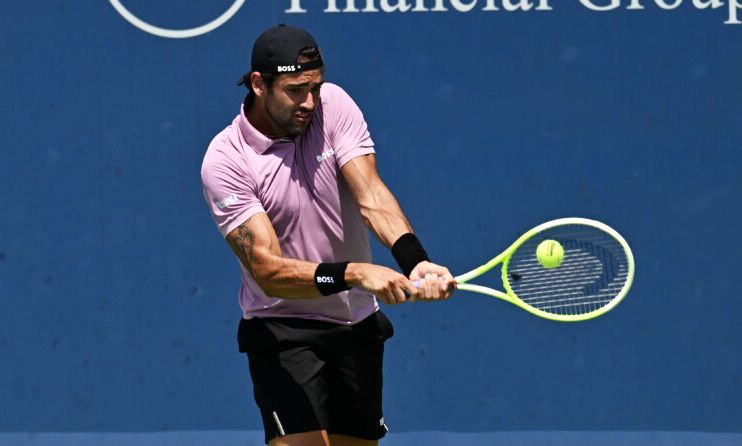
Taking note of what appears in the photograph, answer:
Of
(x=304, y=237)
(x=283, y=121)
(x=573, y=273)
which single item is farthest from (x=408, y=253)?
(x=573, y=273)

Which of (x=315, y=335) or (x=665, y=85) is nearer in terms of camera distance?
(x=315, y=335)

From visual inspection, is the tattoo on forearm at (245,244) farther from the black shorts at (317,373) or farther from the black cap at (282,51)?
the black cap at (282,51)

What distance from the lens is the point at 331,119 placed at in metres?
5.07

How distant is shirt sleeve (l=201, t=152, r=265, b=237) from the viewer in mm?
4934

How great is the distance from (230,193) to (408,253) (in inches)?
23.0

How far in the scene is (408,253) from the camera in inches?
189

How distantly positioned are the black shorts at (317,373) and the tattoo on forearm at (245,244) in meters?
0.29

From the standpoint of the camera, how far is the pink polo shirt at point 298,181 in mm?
5000

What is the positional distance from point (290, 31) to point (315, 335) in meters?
0.96

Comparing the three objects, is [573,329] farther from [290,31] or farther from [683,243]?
[290,31]

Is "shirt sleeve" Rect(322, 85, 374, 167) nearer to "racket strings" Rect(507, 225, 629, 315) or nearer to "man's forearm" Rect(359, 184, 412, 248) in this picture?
"man's forearm" Rect(359, 184, 412, 248)

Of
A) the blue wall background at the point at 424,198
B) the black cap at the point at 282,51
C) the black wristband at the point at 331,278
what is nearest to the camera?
the black wristband at the point at 331,278

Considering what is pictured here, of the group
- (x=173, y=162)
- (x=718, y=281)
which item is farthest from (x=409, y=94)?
(x=718, y=281)

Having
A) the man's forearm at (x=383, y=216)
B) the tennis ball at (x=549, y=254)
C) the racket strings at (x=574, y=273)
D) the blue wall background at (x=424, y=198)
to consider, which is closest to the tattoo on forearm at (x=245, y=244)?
the man's forearm at (x=383, y=216)
